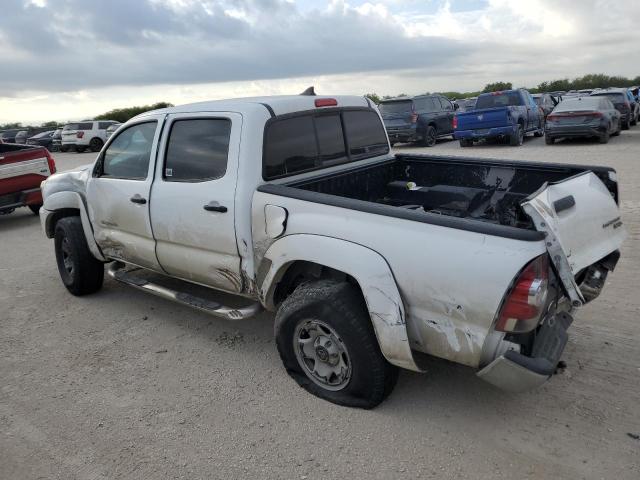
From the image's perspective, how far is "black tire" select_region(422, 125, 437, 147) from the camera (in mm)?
18206

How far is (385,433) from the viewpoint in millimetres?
3061

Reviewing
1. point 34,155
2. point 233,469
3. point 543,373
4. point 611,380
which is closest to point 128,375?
point 233,469

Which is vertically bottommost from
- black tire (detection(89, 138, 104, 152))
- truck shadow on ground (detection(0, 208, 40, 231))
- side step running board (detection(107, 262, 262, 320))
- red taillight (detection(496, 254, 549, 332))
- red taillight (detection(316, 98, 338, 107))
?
truck shadow on ground (detection(0, 208, 40, 231))

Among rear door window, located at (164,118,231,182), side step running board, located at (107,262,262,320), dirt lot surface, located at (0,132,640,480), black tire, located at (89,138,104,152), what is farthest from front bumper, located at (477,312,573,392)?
black tire, located at (89,138,104,152)

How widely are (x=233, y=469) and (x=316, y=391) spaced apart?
789 millimetres

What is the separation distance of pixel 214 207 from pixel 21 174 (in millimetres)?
7694

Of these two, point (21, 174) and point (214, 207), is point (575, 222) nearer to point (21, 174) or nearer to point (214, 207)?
point (214, 207)

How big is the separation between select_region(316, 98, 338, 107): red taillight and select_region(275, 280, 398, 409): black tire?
5.20 feet

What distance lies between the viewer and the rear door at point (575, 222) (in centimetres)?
266

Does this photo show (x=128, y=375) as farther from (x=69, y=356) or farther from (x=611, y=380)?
(x=611, y=380)

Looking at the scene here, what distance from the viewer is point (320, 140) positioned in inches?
167

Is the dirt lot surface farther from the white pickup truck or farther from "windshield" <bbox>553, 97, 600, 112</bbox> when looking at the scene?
"windshield" <bbox>553, 97, 600, 112</bbox>

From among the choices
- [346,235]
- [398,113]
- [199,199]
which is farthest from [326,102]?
[398,113]

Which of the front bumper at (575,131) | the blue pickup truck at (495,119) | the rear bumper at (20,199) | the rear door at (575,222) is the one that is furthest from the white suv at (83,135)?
the rear door at (575,222)
